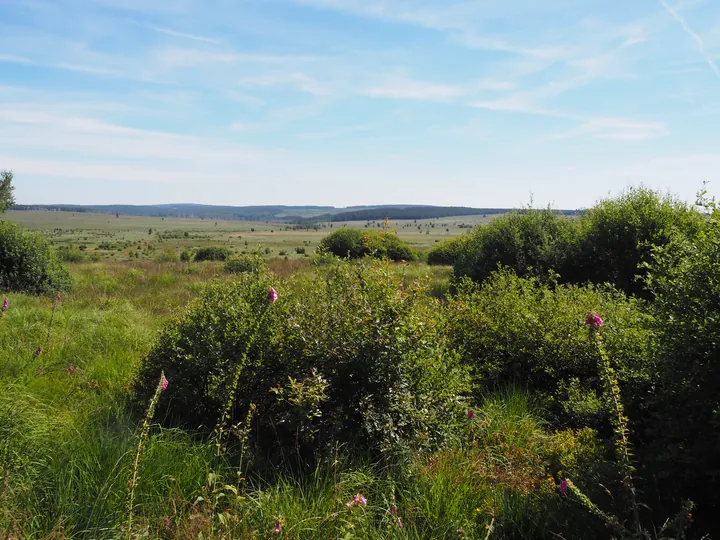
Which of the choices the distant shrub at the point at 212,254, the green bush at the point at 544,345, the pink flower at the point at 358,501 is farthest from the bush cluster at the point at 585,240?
the distant shrub at the point at 212,254

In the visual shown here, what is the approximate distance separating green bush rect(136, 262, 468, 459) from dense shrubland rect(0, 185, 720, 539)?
2 cm

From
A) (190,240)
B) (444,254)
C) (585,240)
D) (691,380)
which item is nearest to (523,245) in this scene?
(585,240)

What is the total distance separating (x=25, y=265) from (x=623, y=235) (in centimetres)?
1687

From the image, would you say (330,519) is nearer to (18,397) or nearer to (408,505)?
(408,505)

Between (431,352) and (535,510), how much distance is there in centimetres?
154

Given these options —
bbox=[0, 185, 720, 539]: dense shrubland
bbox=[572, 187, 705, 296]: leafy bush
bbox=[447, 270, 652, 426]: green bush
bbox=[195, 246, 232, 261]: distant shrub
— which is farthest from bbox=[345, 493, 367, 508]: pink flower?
bbox=[195, 246, 232, 261]: distant shrub

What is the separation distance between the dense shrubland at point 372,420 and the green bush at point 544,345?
3cm

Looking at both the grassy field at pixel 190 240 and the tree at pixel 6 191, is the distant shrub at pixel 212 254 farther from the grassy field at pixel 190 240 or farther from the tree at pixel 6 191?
the tree at pixel 6 191

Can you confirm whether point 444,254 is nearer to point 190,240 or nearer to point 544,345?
point 544,345

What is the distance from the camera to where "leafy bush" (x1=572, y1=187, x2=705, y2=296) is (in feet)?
40.8

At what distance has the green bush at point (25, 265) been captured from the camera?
13.5 meters

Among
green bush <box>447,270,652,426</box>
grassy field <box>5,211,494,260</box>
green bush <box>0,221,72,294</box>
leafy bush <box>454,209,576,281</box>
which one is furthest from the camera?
grassy field <box>5,211,494,260</box>

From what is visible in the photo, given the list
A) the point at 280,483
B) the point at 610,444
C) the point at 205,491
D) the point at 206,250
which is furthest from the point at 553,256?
the point at 206,250

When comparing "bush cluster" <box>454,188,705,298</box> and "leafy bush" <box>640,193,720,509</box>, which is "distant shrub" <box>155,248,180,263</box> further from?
"leafy bush" <box>640,193,720,509</box>
